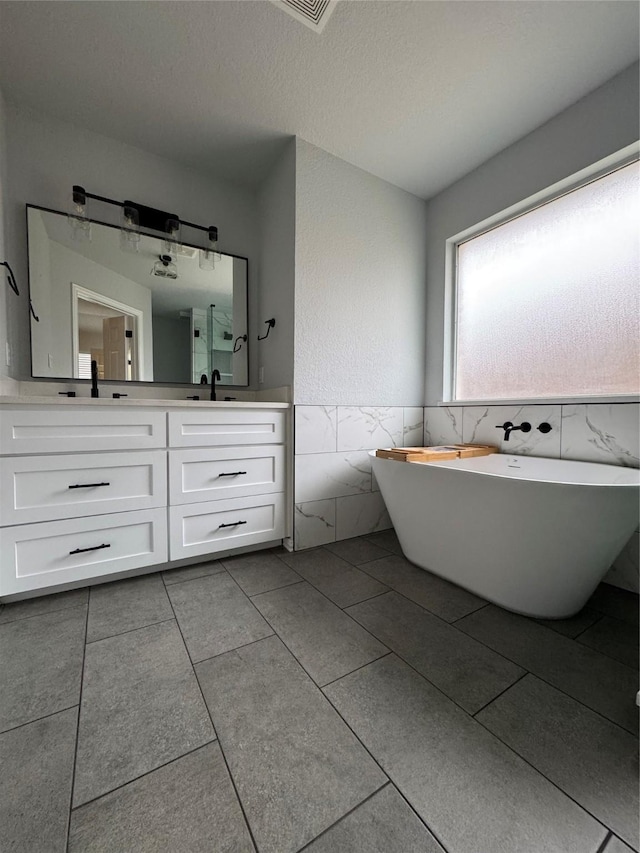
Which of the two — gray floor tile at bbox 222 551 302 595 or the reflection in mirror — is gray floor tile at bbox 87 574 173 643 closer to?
gray floor tile at bbox 222 551 302 595

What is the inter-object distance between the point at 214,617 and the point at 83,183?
2.39m

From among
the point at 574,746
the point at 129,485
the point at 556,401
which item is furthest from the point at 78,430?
the point at 556,401

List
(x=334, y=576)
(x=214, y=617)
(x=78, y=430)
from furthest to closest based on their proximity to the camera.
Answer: (x=334, y=576)
(x=78, y=430)
(x=214, y=617)

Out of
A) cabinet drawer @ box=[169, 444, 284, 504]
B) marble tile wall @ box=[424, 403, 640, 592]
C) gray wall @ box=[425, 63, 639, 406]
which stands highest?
gray wall @ box=[425, 63, 639, 406]

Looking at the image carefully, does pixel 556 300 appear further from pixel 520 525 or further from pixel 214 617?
pixel 214 617

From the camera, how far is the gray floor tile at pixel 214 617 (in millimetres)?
1195

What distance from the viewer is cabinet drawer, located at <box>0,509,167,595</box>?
1.38m

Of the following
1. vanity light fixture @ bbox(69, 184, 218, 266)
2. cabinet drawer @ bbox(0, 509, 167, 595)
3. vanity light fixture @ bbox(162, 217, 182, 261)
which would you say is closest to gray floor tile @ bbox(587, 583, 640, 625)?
cabinet drawer @ bbox(0, 509, 167, 595)

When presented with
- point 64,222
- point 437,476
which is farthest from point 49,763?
point 64,222

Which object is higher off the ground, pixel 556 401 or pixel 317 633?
pixel 556 401

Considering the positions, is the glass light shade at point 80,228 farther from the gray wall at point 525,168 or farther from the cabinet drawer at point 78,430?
the gray wall at point 525,168

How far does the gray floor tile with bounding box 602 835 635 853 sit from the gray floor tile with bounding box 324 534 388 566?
1255 mm

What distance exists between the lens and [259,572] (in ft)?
5.70

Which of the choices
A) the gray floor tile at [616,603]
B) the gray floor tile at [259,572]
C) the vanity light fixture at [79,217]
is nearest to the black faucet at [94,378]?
the vanity light fixture at [79,217]
